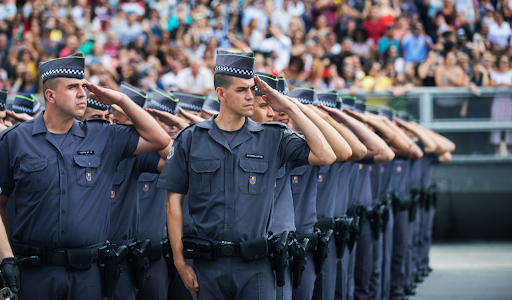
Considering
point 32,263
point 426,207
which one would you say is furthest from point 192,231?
point 426,207

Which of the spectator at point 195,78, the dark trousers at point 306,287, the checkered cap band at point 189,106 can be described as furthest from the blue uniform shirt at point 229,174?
the spectator at point 195,78

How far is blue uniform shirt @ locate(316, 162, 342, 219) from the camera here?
537 centimetres

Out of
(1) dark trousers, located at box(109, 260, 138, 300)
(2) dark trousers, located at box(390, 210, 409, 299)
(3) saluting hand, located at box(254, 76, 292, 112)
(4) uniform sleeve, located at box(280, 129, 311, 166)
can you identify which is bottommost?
(2) dark trousers, located at box(390, 210, 409, 299)

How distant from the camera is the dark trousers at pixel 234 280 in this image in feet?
12.0

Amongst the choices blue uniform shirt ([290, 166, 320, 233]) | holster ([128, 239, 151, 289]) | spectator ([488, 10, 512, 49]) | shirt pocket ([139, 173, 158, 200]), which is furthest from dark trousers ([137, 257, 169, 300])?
spectator ([488, 10, 512, 49])

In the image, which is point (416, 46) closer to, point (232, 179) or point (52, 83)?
point (232, 179)

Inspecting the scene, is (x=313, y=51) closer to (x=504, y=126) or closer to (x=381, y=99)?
(x=381, y=99)

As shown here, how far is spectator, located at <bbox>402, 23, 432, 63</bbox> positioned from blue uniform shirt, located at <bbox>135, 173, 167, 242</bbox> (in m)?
8.94

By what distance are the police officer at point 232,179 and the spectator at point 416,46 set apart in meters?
9.49

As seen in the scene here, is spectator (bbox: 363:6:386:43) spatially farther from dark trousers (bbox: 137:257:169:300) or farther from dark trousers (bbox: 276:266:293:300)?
dark trousers (bbox: 276:266:293:300)

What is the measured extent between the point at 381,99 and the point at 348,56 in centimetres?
183

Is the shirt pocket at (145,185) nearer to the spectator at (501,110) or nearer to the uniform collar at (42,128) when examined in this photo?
the uniform collar at (42,128)

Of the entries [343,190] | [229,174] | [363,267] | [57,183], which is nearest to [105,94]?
[57,183]

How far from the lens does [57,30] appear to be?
14.0 meters
